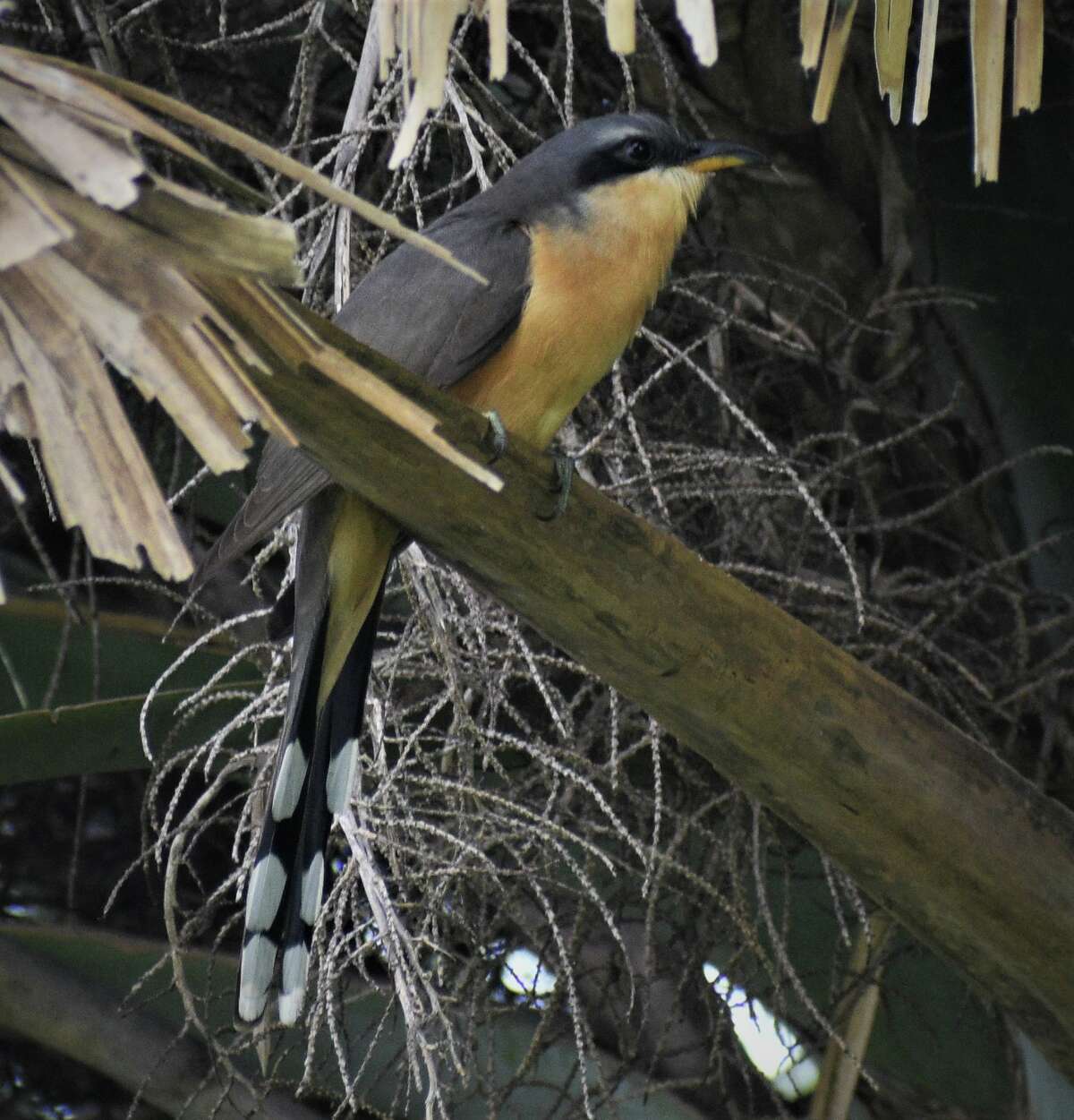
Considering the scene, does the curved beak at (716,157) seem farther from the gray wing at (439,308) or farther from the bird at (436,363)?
the gray wing at (439,308)

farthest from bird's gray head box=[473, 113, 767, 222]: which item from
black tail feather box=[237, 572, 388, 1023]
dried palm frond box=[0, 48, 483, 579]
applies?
dried palm frond box=[0, 48, 483, 579]

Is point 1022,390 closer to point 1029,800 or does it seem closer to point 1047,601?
point 1047,601

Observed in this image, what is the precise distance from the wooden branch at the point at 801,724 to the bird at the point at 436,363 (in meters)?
0.44

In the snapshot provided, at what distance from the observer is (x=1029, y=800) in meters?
1.85

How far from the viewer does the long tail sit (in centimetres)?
204

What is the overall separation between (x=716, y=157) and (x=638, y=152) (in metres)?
0.13

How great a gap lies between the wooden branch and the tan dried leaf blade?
18.5 inches

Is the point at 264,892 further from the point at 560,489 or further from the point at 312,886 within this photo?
the point at 560,489

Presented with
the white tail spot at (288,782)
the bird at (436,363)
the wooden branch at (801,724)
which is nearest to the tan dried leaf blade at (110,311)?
the wooden branch at (801,724)

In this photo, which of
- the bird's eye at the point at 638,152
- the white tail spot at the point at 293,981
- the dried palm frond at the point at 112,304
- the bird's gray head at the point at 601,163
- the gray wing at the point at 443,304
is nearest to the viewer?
the dried palm frond at the point at 112,304

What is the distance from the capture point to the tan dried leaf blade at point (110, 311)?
3.60 feet

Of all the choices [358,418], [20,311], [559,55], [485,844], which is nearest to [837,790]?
[485,844]

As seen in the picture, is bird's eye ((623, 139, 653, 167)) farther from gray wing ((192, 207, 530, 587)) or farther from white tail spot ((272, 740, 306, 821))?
white tail spot ((272, 740, 306, 821))

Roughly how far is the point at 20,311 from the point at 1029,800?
1.26 m
